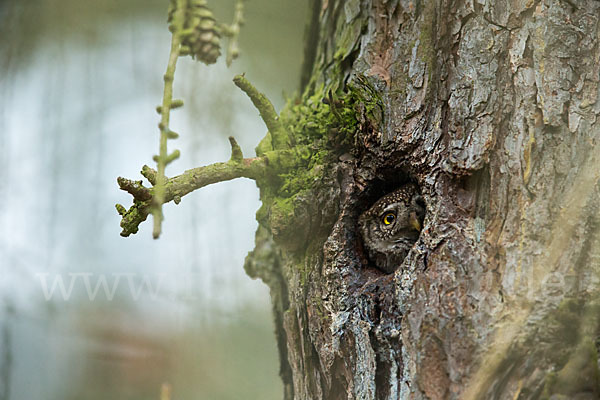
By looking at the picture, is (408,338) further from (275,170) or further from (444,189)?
(275,170)

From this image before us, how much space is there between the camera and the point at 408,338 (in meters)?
0.61

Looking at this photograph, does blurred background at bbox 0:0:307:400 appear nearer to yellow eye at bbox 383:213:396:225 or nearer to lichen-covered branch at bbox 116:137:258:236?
lichen-covered branch at bbox 116:137:258:236

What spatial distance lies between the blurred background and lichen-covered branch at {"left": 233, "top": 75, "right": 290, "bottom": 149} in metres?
0.18

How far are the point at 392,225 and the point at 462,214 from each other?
15cm

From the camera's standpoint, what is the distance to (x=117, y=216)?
1095 mm

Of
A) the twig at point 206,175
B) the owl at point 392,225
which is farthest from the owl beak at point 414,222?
the twig at point 206,175

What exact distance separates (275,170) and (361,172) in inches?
6.9

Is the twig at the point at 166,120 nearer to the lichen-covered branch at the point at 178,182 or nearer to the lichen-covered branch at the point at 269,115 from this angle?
the lichen-covered branch at the point at 178,182

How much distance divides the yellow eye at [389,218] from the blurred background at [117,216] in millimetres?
334

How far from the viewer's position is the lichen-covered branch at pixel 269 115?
29.8 inches

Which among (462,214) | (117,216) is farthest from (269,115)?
(117,216)

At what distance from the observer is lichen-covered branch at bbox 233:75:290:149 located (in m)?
0.76

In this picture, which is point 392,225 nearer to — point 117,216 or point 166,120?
point 166,120

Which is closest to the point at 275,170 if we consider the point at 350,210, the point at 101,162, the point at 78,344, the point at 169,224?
the point at 350,210
